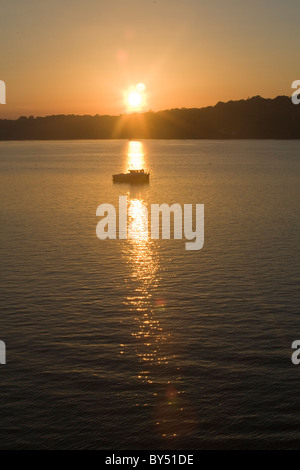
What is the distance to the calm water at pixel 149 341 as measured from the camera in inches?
987

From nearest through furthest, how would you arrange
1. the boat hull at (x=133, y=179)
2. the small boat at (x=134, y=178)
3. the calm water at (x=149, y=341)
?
the calm water at (x=149, y=341)
the boat hull at (x=133, y=179)
the small boat at (x=134, y=178)

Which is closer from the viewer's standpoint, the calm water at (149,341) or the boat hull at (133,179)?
the calm water at (149,341)

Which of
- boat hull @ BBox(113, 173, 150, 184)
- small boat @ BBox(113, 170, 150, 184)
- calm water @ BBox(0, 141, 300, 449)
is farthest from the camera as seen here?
small boat @ BBox(113, 170, 150, 184)

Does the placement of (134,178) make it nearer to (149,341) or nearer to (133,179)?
(133,179)

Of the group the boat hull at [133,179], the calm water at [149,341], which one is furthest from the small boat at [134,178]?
the calm water at [149,341]

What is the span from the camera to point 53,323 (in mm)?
36375

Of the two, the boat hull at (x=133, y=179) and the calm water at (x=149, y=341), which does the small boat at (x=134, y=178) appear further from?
the calm water at (x=149, y=341)

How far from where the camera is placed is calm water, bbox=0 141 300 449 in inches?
987

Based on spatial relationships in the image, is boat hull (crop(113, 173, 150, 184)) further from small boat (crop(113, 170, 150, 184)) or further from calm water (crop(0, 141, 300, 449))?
calm water (crop(0, 141, 300, 449))

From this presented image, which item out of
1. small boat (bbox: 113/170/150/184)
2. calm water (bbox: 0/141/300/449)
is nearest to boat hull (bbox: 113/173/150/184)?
small boat (bbox: 113/170/150/184)

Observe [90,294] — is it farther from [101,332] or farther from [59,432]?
[59,432]

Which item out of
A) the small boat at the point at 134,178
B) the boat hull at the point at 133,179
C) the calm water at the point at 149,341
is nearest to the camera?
the calm water at the point at 149,341

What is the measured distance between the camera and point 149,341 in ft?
112

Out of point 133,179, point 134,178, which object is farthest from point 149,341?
point 133,179
